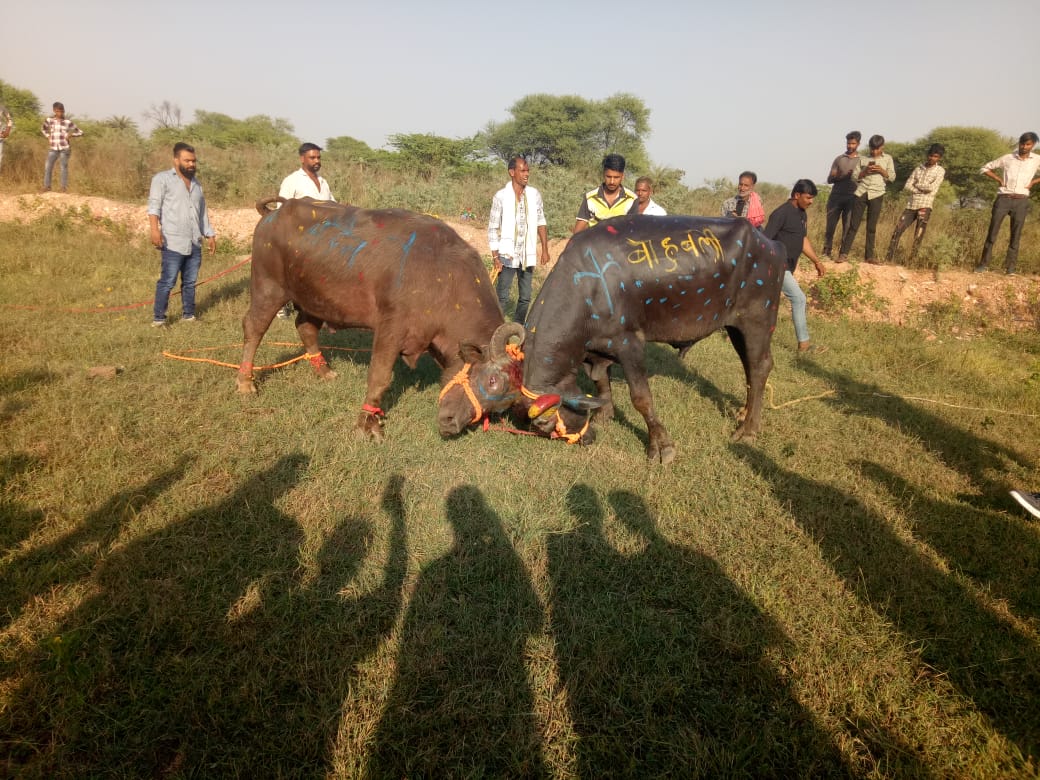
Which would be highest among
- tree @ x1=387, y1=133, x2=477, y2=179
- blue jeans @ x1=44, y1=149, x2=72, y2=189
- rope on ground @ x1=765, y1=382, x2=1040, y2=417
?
tree @ x1=387, y1=133, x2=477, y2=179

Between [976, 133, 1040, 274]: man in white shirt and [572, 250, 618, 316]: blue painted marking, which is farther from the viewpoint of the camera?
[976, 133, 1040, 274]: man in white shirt

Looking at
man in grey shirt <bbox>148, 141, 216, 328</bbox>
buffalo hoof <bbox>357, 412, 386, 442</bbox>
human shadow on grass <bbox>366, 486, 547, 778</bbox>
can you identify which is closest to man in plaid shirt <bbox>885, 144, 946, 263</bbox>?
buffalo hoof <bbox>357, 412, 386, 442</bbox>

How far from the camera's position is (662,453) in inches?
199

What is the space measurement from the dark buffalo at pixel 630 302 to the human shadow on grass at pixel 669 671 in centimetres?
154

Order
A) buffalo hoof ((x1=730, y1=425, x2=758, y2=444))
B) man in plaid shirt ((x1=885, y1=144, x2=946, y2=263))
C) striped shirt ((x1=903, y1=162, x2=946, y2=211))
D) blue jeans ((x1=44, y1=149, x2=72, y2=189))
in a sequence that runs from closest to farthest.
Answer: buffalo hoof ((x1=730, y1=425, x2=758, y2=444)) → man in plaid shirt ((x1=885, y1=144, x2=946, y2=263)) → striped shirt ((x1=903, y1=162, x2=946, y2=211)) → blue jeans ((x1=44, y1=149, x2=72, y2=189))

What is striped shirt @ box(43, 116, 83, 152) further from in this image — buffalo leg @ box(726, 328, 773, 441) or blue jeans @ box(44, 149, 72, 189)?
buffalo leg @ box(726, 328, 773, 441)

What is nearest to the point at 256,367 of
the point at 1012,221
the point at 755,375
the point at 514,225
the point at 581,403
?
the point at 514,225

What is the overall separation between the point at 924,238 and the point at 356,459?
47.0ft

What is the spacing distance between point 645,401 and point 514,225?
3.53m

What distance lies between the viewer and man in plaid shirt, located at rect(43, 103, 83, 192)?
1347 centimetres

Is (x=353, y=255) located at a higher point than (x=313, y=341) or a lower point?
higher

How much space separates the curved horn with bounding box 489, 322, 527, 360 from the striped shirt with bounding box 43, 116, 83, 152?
52.8 feet

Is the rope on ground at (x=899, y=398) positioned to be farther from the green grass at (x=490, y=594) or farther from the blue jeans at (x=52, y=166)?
the blue jeans at (x=52, y=166)

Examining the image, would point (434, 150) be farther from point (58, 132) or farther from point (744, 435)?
point (744, 435)
